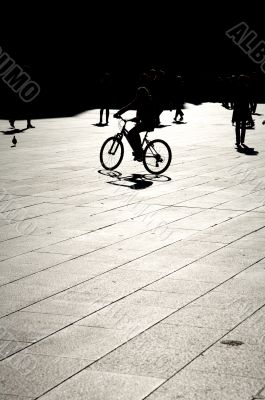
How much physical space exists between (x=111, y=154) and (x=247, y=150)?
4.63 metres

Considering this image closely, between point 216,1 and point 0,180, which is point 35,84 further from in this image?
point 0,180

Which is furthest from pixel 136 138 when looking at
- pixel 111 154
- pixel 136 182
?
pixel 136 182

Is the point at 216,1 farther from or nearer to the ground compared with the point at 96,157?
farther from the ground

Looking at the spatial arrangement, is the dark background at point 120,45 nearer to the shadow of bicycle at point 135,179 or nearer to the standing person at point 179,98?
the standing person at point 179,98

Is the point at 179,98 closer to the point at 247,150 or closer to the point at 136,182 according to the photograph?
the point at 247,150

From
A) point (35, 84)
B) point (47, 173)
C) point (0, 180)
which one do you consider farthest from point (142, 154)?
point (35, 84)

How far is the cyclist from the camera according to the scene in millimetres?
13672

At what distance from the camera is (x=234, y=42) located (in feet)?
192

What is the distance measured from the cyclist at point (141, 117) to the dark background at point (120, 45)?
23505 millimetres

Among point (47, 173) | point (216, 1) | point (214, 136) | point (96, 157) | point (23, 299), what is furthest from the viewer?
point (216, 1)

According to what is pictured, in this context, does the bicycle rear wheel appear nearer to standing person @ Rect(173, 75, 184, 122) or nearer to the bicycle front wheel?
the bicycle front wheel

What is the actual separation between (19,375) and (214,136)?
17.7m

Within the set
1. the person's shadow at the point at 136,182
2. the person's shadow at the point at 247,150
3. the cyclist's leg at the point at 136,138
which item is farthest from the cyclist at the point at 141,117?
the person's shadow at the point at 247,150

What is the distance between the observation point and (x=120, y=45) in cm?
5438
